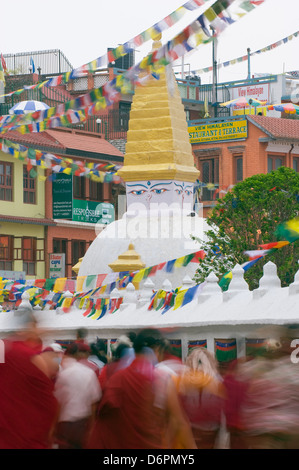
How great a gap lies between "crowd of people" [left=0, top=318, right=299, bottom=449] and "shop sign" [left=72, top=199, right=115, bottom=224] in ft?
112

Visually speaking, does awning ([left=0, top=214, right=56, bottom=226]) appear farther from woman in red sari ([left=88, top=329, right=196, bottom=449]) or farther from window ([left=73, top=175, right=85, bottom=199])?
woman in red sari ([left=88, top=329, right=196, bottom=449])

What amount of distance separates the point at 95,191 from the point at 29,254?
4615 millimetres

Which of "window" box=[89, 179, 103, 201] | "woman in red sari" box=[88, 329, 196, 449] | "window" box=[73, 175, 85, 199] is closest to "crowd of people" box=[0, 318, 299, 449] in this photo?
"woman in red sari" box=[88, 329, 196, 449]

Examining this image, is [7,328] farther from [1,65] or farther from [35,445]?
[1,65]

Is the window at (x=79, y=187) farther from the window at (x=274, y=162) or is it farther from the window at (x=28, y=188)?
the window at (x=274, y=162)

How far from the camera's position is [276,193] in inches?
805

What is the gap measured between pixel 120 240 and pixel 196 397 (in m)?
14.2

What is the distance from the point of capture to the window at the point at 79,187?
43.4 metres

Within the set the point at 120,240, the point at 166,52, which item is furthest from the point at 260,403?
the point at 120,240

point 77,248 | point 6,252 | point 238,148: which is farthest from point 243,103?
point 6,252

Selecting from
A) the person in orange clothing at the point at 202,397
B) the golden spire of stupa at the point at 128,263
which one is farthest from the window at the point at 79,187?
the person in orange clothing at the point at 202,397

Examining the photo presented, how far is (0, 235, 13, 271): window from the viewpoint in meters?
40.2

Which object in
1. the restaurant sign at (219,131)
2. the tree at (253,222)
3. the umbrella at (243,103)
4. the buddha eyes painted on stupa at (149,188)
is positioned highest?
the umbrella at (243,103)

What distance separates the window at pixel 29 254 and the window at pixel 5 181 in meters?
1.85
